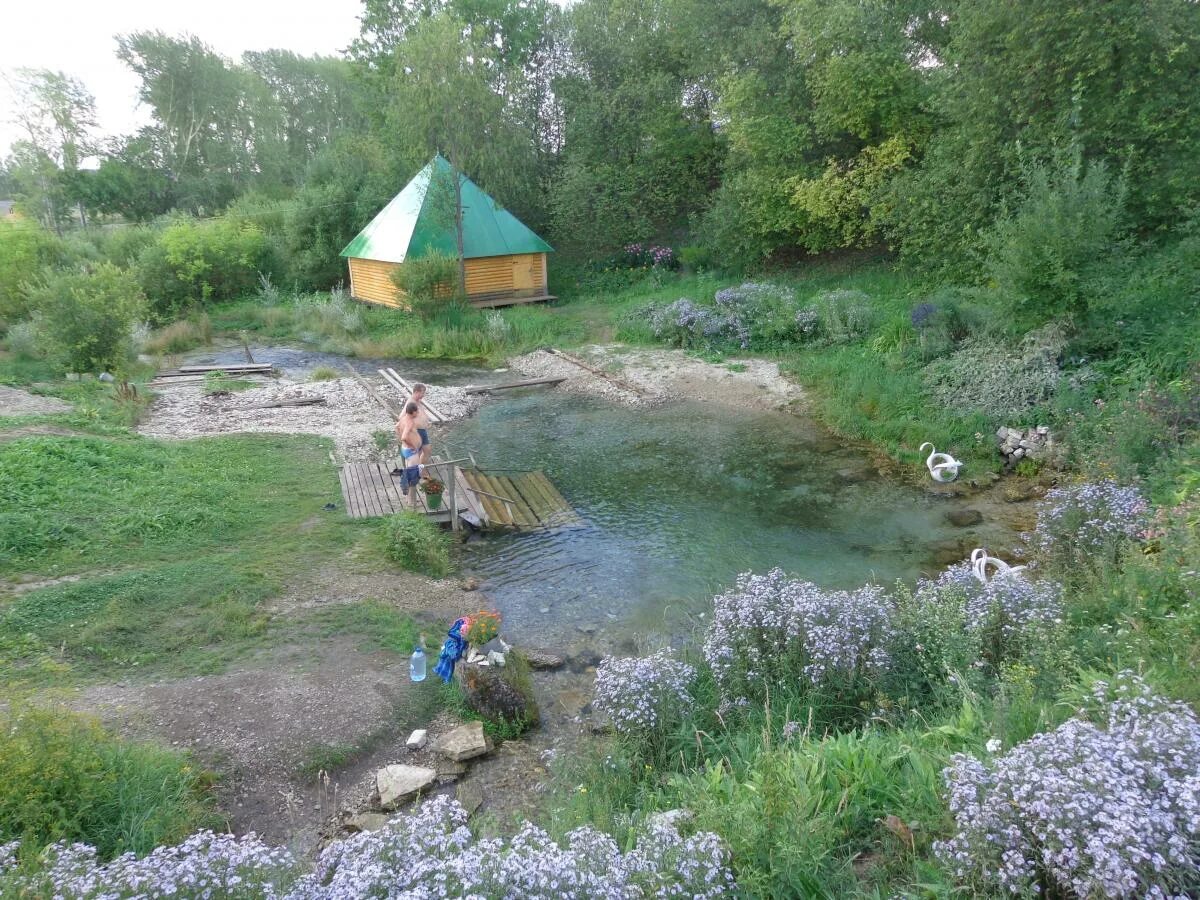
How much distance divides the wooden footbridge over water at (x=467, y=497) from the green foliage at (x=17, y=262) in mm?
14027

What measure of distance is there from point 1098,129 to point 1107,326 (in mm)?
3970

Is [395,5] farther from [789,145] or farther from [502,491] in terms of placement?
[502,491]

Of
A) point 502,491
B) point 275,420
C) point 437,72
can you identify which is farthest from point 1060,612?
point 437,72

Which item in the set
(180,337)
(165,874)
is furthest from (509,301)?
(165,874)

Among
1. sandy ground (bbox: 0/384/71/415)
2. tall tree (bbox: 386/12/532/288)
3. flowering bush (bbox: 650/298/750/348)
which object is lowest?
sandy ground (bbox: 0/384/71/415)

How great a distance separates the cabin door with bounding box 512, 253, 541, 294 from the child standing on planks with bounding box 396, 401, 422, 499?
15967mm

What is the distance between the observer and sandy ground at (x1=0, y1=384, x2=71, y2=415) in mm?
12836

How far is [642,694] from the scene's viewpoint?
5117 mm

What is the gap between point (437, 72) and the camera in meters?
21.6

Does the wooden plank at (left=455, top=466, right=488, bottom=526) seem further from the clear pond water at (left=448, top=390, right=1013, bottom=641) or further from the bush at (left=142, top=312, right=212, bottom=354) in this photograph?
the bush at (left=142, top=312, right=212, bottom=354)

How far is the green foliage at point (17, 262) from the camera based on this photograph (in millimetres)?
20469

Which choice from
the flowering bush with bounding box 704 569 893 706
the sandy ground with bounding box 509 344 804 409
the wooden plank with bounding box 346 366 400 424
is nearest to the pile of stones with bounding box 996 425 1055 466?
the sandy ground with bounding box 509 344 804 409

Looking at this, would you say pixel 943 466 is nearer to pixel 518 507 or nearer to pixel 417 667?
pixel 518 507

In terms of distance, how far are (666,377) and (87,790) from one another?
14577 millimetres
